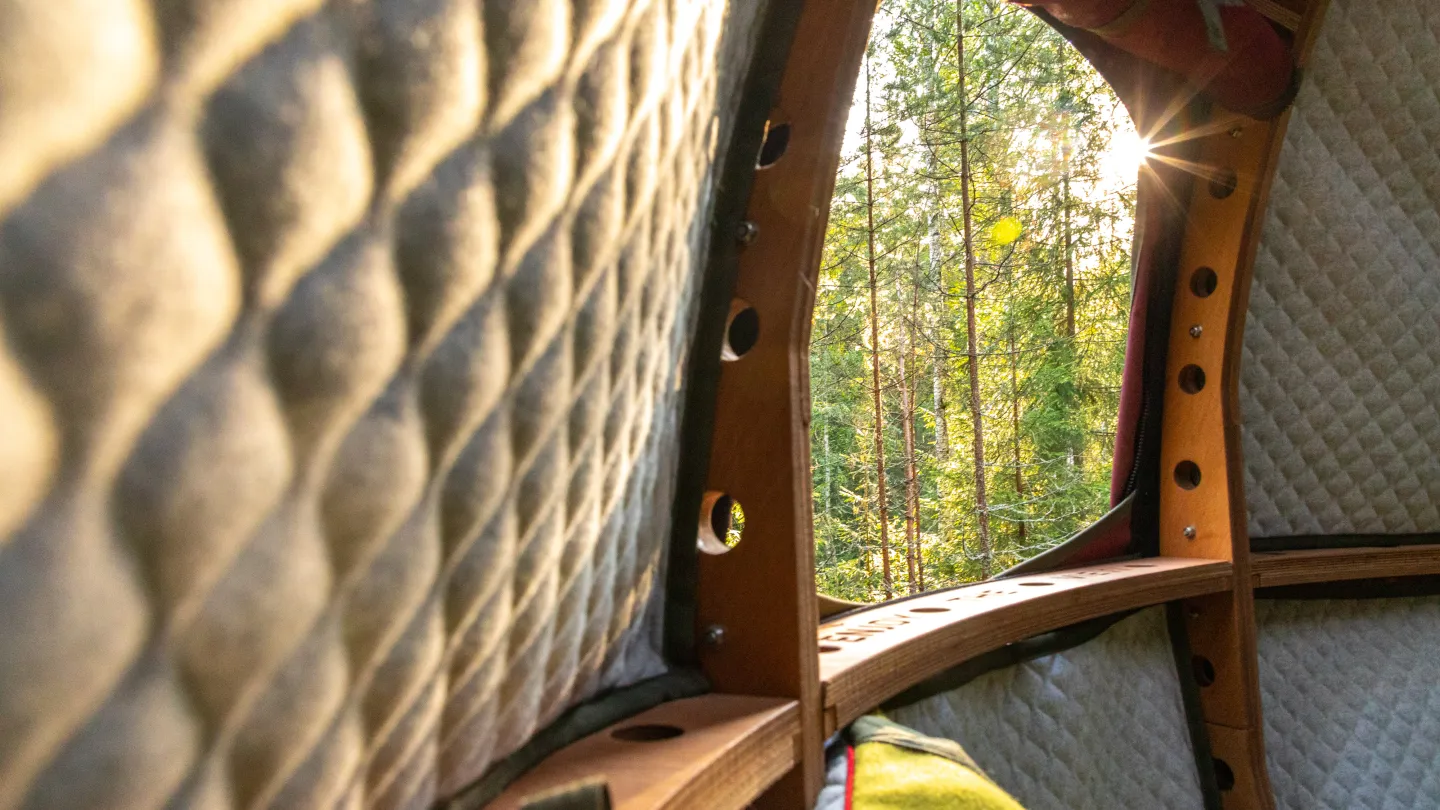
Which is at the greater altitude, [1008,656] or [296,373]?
[296,373]

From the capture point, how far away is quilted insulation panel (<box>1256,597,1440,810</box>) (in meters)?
1.43

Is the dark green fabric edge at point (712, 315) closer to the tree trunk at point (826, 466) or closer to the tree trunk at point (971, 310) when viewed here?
the tree trunk at point (971, 310)

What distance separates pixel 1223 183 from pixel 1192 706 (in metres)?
0.82

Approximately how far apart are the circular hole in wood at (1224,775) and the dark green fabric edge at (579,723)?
1.11 m

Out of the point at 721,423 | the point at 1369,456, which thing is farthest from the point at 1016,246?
the point at 721,423

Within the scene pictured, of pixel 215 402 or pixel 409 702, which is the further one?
pixel 409 702

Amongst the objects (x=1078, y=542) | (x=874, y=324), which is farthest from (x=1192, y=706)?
(x=874, y=324)

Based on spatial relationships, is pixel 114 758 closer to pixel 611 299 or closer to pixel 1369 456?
pixel 611 299

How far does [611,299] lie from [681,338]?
152mm

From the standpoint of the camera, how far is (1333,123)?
1.45 metres

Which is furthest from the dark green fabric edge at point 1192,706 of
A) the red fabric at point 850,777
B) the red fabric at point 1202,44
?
the red fabric at point 850,777

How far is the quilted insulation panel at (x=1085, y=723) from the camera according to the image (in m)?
1.05

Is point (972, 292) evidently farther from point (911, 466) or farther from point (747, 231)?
point (747, 231)

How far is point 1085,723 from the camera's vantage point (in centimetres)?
118
